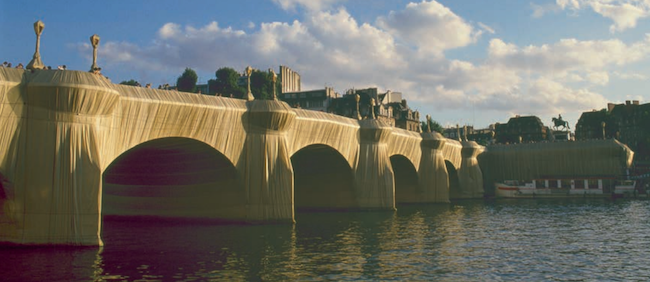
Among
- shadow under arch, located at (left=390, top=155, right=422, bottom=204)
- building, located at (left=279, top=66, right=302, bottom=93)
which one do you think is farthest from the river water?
building, located at (left=279, top=66, right=302, bottom=93)

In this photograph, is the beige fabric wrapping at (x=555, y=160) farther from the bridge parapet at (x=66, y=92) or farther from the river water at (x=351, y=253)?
the bridge parapet at (x=66, y=92)

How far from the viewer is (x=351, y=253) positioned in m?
34.1

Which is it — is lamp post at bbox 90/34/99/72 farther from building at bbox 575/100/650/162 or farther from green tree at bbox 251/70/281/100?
building at bbox 575/100/650/162

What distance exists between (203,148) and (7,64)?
651 inches

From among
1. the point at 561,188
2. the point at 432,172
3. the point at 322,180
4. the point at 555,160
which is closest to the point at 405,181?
the point at 432,172

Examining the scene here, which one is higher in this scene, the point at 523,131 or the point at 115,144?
the point at 523,131

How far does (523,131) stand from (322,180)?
12209 centimetres

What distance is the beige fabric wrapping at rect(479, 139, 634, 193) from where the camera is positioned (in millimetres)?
102812

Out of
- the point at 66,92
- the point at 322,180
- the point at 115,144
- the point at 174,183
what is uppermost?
the point at 66,92

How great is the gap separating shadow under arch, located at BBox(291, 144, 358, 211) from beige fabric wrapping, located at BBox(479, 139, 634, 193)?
54.7 metres

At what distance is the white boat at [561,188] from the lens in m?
101

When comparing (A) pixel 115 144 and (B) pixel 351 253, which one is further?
(A) pixel 115 144

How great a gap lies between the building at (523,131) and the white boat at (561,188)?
6624 cm

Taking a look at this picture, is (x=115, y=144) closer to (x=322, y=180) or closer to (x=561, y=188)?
(x=322, y=180)
